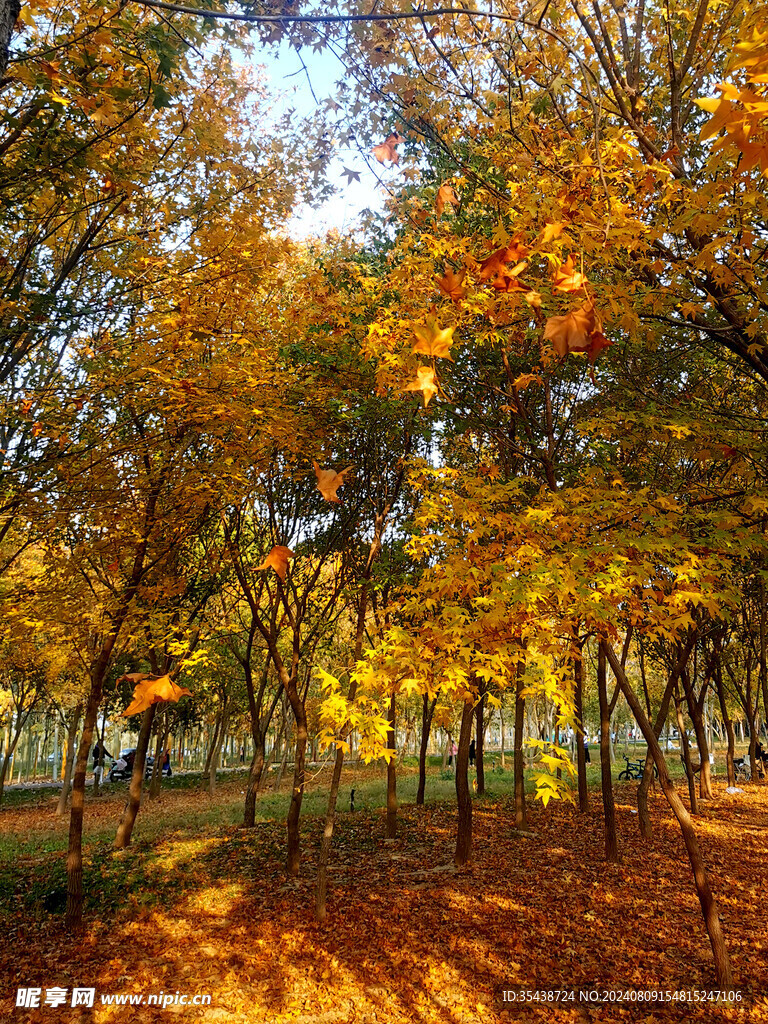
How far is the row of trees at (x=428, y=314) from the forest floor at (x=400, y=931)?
70cm

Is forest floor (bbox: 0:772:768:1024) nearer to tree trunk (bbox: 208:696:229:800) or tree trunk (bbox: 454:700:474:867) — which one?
tree trunk (bbox: 454:700:474:867)

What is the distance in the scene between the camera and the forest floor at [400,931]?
5250 mm

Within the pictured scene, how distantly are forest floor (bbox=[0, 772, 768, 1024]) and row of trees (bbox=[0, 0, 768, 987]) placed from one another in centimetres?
70

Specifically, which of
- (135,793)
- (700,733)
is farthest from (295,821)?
(700,733)

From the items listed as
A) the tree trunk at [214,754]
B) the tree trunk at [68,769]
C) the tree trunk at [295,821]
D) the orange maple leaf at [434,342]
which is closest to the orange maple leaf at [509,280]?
the orange maple leaf at [434,342]

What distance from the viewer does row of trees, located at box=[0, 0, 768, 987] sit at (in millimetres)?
3295

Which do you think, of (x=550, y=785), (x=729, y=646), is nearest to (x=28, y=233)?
(x=550, y=785)

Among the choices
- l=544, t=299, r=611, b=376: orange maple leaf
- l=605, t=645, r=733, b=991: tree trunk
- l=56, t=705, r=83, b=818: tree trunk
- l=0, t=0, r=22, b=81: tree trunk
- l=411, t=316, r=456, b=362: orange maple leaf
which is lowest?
l=56, t=705, r=83, b=818: tree trunk

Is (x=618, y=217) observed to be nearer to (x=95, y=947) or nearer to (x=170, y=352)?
(x=170, y=352)

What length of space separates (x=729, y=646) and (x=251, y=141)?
1926 cm

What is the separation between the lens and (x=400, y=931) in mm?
6711

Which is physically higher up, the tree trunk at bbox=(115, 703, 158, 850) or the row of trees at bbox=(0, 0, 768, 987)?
the row of trees at bbox=(0, 0, 768, 987)

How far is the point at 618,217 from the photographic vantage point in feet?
11.5

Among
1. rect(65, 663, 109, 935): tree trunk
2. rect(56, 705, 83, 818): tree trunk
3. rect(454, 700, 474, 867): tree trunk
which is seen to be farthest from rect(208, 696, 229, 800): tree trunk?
rect(65, 663, 109, 935): tree trunk
